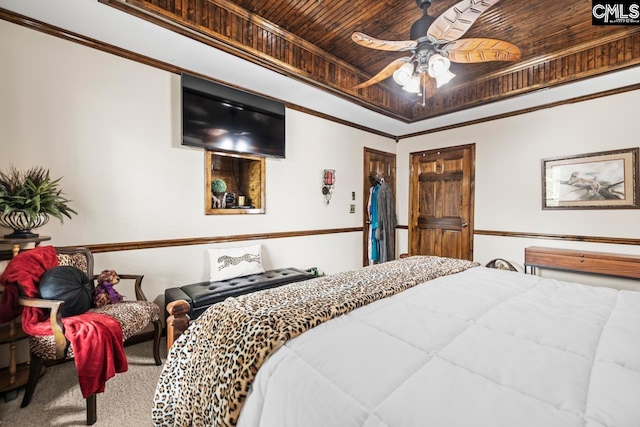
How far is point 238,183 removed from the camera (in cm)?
360

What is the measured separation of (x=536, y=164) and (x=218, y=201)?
13.3 feet

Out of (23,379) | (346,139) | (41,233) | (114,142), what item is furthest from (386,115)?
(23,379)

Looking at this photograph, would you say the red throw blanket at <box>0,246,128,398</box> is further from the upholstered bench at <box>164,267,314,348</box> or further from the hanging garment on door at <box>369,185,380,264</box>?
the hanging garment on door at <box>369,185,380,264</box>

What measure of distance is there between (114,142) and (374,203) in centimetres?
347

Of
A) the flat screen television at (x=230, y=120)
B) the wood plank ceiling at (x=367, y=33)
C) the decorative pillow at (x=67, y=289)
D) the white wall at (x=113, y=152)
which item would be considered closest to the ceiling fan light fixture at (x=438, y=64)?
the wood plank ceiling at (x=367, y=33)

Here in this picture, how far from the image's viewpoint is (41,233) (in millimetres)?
2162

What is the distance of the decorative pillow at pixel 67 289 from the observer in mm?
1720

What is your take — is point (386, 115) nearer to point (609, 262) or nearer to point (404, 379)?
point (609, 262)

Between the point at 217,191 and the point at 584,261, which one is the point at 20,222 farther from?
the point at 584,261

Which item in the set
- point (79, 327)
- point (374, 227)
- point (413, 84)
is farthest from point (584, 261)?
point (79, 327)

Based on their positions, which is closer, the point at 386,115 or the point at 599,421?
the point at 599,421

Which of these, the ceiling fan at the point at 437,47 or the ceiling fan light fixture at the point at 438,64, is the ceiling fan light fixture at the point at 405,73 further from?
the ceiling fan light fixture at the point at 438,64

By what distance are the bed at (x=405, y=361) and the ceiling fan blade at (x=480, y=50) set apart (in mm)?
1683

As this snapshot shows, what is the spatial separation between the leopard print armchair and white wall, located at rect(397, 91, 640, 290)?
166 inches
